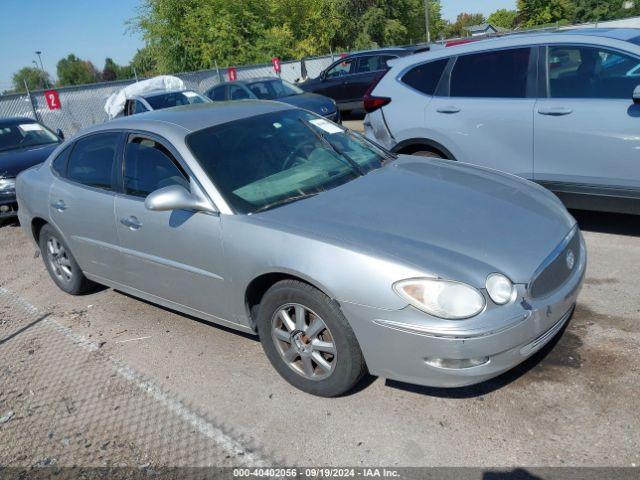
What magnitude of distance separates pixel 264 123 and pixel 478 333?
2.26 metres

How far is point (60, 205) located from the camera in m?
4.71

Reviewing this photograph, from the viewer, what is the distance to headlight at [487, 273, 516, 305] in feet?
8.79

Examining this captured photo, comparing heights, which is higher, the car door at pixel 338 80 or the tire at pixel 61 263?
the car door at pixel 338 80

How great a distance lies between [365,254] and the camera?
2.80 meters

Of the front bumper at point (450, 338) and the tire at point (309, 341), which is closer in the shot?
the front bumper at point (450, 338)

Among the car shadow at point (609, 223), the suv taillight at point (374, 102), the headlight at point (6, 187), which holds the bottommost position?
the car shadow at point (609, 223)

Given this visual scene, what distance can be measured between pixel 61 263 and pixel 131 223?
1698 millimetres

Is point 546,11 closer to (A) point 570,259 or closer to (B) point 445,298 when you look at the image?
(A) point 570,259

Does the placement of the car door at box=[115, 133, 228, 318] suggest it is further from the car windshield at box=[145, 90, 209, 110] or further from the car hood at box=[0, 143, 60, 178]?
the car windshield at box=[145, 90, 209, 110]

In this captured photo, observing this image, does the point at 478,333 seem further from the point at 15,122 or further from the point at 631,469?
the point at 15,122

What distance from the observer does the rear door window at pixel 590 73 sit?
4.62 m

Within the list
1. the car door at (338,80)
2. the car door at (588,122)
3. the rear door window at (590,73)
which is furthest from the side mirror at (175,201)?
the car door at (338,80)

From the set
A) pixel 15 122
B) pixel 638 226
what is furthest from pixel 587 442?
pixel 15 122

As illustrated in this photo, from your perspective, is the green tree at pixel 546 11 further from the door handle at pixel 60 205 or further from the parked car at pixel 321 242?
the door handle at pixel 60 205
